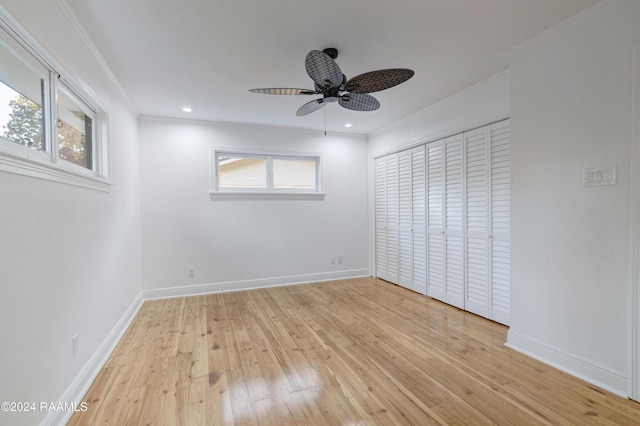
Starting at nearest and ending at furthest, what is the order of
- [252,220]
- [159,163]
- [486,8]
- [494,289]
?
1. [486,8]
2. [494,289]
3. [159,163]
4. [252,220]

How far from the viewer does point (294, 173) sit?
478 cm

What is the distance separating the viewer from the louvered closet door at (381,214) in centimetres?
474

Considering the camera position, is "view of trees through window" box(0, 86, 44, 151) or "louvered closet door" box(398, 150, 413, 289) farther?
"louvered closet door" box(398, 150, 413, 289)

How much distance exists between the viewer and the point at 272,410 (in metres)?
1.72

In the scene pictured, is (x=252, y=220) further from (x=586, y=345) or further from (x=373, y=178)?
(x=586, y=345)

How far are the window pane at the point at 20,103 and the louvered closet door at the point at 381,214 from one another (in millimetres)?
4096

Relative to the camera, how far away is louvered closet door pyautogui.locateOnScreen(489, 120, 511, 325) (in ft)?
9.30

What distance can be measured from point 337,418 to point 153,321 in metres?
2.47

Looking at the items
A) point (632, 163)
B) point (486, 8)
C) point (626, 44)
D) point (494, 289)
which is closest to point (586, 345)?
point (494, 289)

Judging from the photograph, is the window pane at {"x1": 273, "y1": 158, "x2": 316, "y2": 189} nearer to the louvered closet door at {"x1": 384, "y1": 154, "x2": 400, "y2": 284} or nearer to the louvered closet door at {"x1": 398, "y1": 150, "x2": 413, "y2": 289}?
the louvered closet door at {"x1": 384, "y1": 154, "x2": 400, "y2": 284}

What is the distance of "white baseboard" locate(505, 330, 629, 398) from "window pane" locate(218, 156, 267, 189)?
3.70 metres

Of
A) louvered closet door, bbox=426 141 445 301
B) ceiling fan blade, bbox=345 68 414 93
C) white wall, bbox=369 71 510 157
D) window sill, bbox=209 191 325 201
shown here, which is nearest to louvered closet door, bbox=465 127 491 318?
white wall, bbox=369 71 510 157

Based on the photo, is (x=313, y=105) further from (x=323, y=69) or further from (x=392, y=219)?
(x=392, y=219)

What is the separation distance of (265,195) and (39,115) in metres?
2.95
